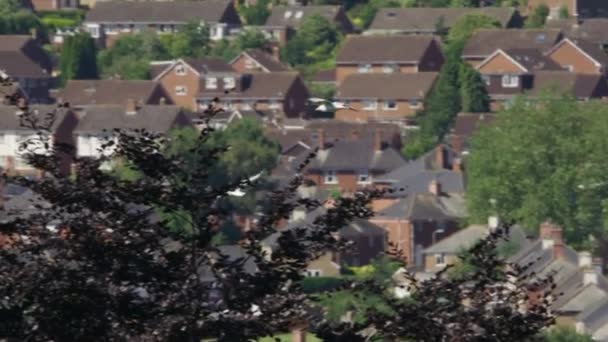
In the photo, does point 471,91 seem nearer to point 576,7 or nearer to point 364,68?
point 364,68

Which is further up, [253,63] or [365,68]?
[253,63]

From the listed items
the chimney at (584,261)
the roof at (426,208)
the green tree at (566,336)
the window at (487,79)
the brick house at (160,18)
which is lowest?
the roof at (426,208)

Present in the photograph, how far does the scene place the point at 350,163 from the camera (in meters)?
79.4

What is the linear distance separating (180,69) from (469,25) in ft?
36.8

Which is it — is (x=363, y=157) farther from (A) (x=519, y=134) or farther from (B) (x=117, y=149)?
(B) (x=117, y=149)

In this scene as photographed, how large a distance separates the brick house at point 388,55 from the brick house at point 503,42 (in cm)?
135

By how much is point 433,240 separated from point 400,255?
5492 centimetres

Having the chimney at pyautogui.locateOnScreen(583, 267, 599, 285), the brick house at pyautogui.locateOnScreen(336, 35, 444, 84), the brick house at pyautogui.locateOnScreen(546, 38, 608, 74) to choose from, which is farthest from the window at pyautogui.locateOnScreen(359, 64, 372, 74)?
the chimney at pyautogui.locateOnScreen(583, 267, 599, 285)

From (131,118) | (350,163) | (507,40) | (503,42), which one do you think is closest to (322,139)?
(350,163)

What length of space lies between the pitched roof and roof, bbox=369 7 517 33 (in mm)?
12613

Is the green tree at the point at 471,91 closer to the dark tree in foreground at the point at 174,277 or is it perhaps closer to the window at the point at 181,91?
the window at the point at 181,91

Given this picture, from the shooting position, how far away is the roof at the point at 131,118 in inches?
3250

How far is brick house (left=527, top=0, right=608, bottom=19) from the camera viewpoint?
108125 millimetres

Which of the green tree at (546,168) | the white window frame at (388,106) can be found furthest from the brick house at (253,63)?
the green tree at (546,168)
